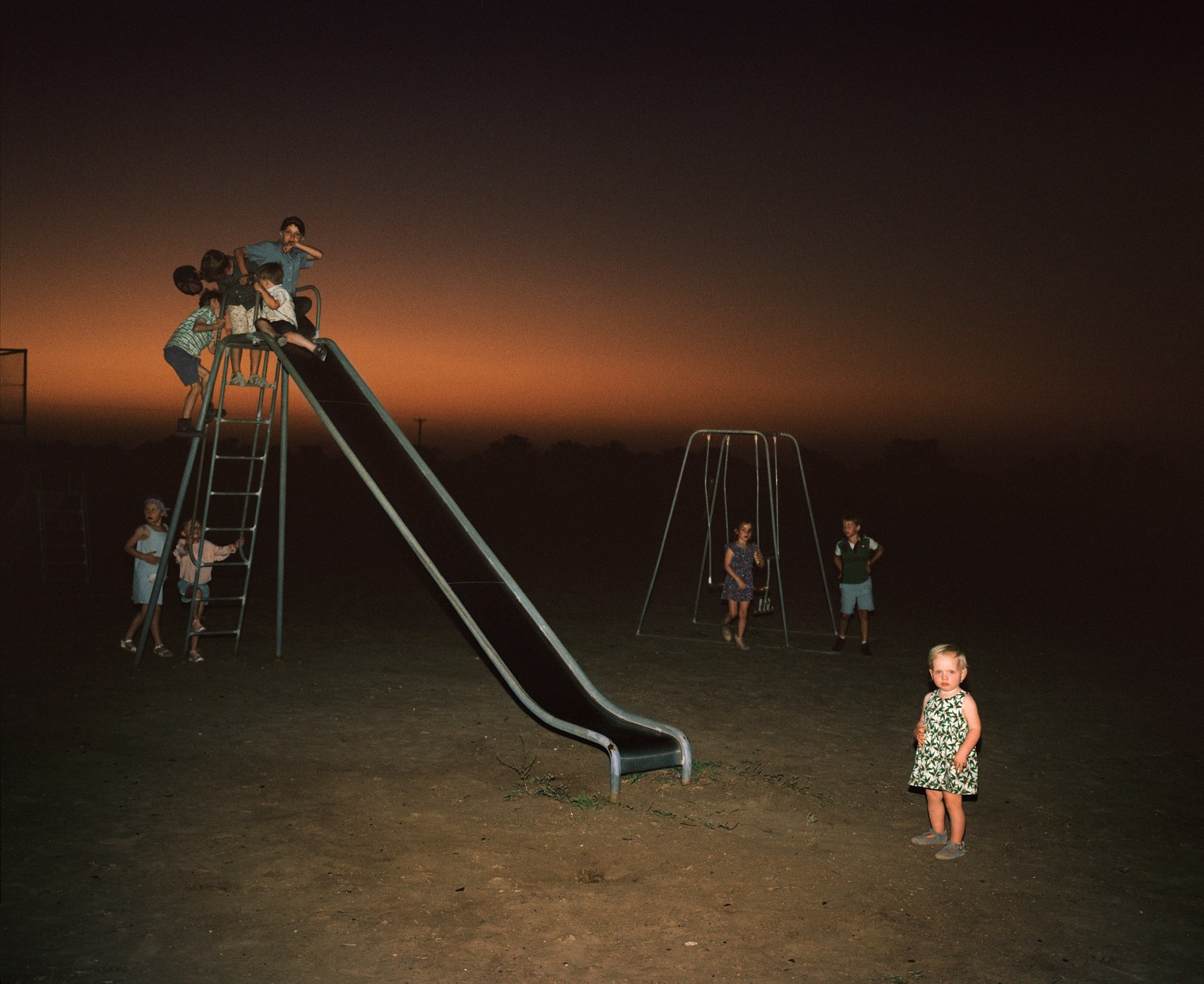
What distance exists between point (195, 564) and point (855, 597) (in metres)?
6.87

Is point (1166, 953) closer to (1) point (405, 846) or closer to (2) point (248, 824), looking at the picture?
(1) point (405, 846)

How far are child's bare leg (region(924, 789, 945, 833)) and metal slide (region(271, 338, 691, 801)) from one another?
1.76 meters

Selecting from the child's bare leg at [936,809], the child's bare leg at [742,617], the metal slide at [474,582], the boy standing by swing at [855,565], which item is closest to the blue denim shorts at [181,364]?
the metal slide at [474,582]

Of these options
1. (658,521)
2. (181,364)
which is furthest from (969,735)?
(658,521)

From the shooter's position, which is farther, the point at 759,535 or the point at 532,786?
the point at 759,535

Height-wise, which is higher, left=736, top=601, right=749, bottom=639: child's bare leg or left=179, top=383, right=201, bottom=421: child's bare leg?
left=179, top=383, right=201, bottom=421: child's bare leg

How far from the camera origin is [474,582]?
988 centimetres

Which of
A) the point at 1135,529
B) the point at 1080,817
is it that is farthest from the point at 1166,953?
the point at 1135,529

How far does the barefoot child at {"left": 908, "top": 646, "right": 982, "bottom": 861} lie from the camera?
19.6ft

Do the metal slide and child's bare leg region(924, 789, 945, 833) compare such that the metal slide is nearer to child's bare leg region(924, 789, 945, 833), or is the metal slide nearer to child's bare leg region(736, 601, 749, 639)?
child's bare leg region(924, 789, 945, 833)

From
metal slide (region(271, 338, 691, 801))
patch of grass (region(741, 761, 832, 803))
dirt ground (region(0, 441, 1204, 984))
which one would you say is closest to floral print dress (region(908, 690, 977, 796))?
dirt ground (region(0, 441, 1204, 984))

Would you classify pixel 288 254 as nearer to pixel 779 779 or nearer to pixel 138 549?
pixel 138 549

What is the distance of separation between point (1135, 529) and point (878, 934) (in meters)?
37.9

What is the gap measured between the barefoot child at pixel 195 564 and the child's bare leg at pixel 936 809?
702 cm
